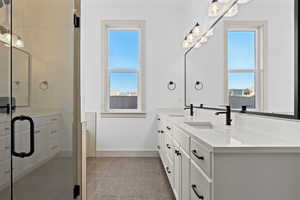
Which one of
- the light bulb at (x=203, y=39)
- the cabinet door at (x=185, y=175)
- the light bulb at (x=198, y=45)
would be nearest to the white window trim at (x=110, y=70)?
the light bulb at (x=198, y=45)

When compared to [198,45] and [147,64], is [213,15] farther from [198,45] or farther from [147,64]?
[147,64]

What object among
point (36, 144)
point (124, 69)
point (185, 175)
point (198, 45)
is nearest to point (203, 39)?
point (198, 45)

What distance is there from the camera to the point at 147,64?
4.91 meters

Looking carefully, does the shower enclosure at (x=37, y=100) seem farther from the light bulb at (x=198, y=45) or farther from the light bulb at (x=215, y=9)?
the light bulb at (x=198, y=45)

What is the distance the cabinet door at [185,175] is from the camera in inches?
70.9

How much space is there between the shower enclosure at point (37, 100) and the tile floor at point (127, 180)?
1068mm

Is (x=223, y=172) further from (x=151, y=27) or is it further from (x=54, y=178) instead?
(x=151, y=27)

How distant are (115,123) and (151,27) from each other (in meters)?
2.06

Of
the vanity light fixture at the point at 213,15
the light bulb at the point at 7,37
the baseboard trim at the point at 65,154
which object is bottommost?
the baseboard trim at the point at 65,154

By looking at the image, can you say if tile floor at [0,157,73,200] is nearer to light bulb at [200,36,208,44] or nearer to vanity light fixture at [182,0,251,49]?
vanity light fixture at [182,0,251,49]

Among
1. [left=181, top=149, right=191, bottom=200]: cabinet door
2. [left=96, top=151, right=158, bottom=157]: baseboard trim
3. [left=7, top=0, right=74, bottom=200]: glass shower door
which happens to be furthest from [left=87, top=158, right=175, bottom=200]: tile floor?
[left=7, top=0, right=74, bottom=200]: glass shower door

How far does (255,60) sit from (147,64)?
3082mm

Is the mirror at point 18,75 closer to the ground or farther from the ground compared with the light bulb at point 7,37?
closer to the ground

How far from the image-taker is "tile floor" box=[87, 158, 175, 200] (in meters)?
2.83
